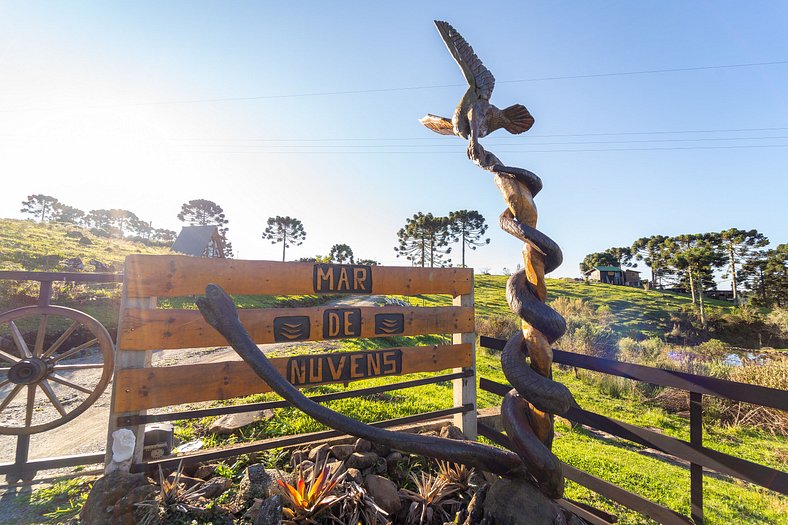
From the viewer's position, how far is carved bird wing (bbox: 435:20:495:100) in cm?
180

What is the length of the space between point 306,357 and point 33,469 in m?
2.68

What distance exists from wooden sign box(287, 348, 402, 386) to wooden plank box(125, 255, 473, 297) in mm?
647

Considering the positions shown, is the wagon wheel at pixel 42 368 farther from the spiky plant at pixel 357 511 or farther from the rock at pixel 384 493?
the rock at pixel 384 493

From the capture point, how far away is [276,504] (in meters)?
2.08

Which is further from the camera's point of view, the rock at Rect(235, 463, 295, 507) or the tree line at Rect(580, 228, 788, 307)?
the tree line at Rect(580, 228, 788, 307)

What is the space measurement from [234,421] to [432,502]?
3.02 m

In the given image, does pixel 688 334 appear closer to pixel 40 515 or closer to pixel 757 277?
pixel 757 277

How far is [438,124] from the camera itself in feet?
7.05

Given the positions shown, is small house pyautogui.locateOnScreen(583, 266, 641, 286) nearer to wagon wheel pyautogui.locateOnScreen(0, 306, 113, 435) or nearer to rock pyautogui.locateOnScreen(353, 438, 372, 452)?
rock pyautogui.locateOnScreen(353, 438, 372, 452)

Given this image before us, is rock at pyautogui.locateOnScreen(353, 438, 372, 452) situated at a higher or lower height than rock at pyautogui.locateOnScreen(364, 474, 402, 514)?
higher

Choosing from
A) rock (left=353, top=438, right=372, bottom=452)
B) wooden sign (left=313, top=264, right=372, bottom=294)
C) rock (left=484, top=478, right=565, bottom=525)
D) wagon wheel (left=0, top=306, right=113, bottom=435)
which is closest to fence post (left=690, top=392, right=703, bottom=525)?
rock (left=484, top=478, right=565, bottom=525)

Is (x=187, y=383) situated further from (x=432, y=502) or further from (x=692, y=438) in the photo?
(x=692, y=438)

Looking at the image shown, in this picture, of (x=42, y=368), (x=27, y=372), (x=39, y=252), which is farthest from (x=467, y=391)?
(x=39, y=252)

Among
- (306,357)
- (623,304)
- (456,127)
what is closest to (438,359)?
(306,357)
